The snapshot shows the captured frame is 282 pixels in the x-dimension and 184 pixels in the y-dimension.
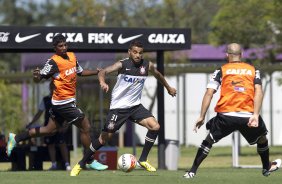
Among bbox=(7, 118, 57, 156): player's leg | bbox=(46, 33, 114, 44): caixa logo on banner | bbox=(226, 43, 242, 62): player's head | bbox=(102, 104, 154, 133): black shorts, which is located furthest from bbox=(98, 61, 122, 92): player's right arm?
bbox=(46, 33, 114, 44): caixa logo on banner

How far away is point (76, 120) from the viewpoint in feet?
55.9

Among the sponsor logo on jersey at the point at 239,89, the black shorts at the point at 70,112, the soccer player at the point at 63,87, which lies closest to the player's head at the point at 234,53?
the sponsor logo on jersey at the point at 239,89

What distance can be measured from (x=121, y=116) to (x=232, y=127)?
2.59 m

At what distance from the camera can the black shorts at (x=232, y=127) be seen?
1410cm

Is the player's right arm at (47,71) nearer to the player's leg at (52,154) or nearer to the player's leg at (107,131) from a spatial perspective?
the player's leg at (107,131)

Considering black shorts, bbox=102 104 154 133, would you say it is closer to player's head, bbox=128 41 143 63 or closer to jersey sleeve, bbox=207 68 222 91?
player's head, bbox=128 41 143 63

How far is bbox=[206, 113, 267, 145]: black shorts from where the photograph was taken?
14102 millimetres

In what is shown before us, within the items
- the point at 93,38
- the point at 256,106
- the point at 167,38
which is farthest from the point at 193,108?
the point at 256,106

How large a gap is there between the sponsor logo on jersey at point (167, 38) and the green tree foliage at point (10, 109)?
638 inches

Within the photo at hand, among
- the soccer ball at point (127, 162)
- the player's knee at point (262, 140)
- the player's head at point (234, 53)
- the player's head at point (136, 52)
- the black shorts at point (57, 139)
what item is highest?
the player's head at point (136, 52)

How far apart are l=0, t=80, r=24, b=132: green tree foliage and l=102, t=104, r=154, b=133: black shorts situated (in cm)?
1932

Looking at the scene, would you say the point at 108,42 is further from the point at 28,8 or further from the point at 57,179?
the point at 28,8

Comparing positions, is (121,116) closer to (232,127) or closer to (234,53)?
(232,127)

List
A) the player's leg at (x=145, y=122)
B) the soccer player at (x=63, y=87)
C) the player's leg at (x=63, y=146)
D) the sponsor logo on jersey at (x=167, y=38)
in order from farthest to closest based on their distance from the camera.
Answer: the player's leg at (x=63, y=146), the sponsor logo on jersey at (x=167, y=38), the soccer player at (x=63, y=87), the player's leg at (x=145, y=122)
